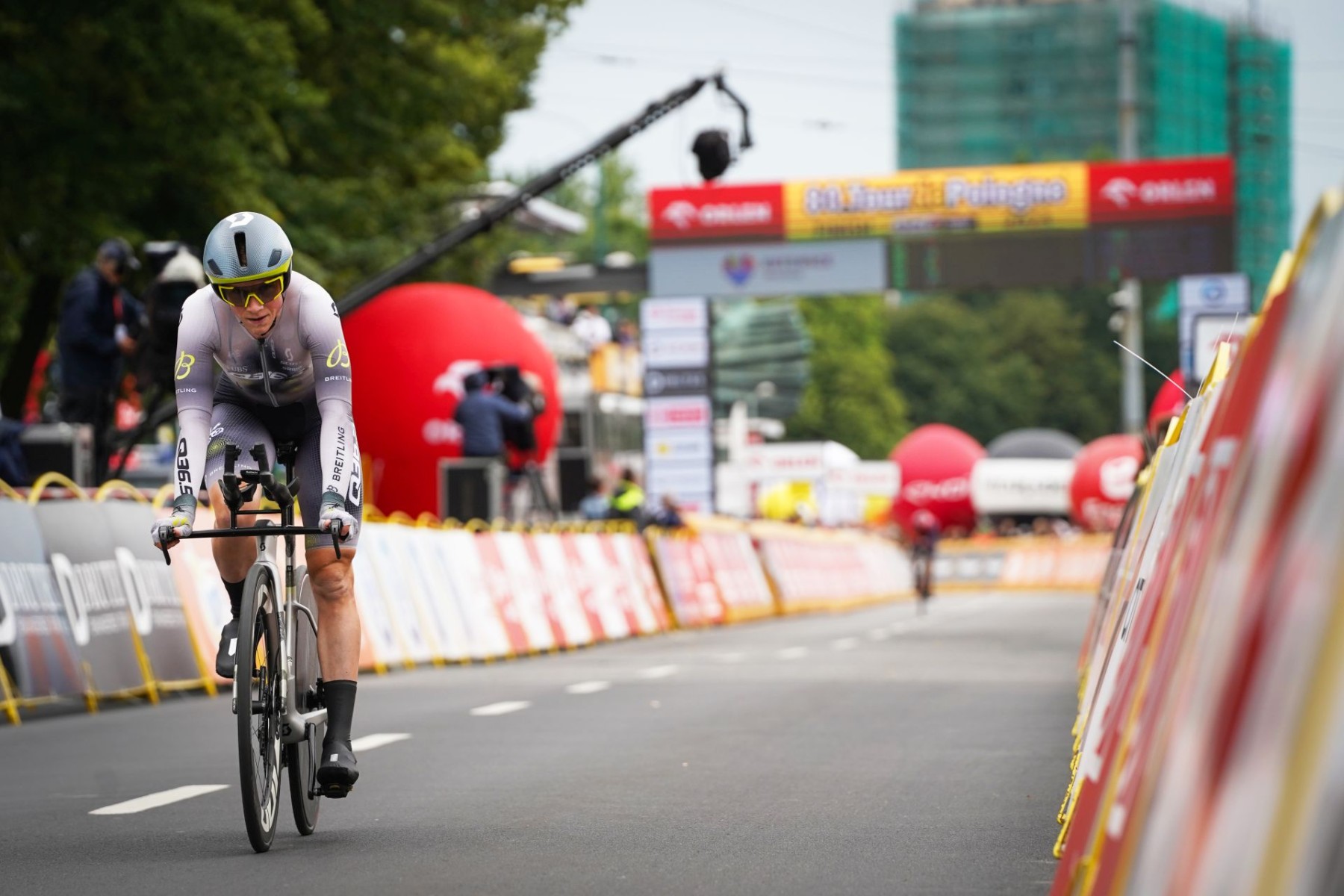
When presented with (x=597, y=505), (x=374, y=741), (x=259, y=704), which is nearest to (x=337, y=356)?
(x=259, y=704)

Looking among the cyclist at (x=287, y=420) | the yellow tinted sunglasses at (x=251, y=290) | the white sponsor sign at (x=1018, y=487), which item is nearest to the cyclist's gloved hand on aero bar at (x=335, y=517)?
the cyclist at (x=287, y=420)

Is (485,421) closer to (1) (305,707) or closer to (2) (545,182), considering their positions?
(2) (545,182)

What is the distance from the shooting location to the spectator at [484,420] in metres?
25.5

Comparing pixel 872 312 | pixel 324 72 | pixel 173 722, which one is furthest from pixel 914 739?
pixel 872 312

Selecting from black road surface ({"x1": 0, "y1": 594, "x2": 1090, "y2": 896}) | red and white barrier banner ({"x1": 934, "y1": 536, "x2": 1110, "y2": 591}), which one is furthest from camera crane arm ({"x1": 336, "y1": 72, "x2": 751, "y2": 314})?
red and white barrier banner ({"x1": 934, "y1": 536, "x2": 1110, "y2": 591})

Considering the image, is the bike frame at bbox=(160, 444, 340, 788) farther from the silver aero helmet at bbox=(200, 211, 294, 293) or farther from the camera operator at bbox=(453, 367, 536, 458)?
the camera operator at bbox=(453, 367, 536, 458)

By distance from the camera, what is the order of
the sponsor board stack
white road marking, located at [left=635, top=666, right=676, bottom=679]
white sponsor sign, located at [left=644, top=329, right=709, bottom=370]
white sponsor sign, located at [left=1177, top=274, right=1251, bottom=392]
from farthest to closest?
white sponsor sign, located at [left=644, top=329, right=709, bottom=370], white sponsor sign, located at [left=1177, top=274, right=1251, bottom=392], white road marking, located at [left=635, top=666, right=676, bottom=679], the sponsor board stack

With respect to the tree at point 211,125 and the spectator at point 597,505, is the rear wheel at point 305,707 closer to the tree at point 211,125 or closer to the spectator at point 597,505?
the tree at point 211,125

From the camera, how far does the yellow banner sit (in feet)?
136

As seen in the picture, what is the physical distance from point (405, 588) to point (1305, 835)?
16041mm

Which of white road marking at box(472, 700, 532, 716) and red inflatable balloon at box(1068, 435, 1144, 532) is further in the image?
red inflatable balloon at box(1068, 435, 1144, 532)

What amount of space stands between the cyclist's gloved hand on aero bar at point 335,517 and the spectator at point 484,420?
18227 millimetres

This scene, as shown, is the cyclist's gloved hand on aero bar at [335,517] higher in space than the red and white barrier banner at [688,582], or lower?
higher

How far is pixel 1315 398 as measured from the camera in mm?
3504
